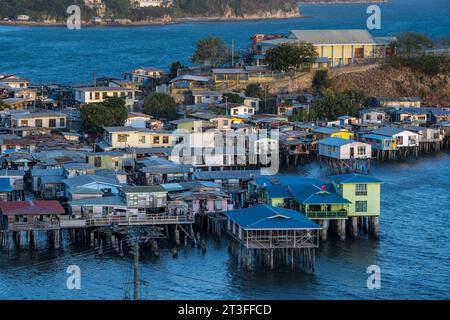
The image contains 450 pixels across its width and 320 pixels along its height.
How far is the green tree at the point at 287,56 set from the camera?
40875 millimetres

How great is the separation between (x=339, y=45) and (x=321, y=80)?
13.7 feet

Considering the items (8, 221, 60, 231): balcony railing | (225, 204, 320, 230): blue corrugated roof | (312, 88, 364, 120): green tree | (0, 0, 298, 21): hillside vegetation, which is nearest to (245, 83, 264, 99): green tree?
(312, 88, 364, 120): green tree

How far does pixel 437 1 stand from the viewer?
175m

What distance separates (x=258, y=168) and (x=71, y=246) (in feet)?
32.5

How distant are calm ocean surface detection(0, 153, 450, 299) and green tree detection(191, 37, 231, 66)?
1027 inches

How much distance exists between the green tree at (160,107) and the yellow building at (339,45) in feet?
29.9

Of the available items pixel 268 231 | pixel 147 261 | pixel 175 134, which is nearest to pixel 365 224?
pixel 268 231

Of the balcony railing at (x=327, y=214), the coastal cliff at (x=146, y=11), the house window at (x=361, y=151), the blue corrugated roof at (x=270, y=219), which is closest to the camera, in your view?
the blue corrugated roof at (x=270, y=219)

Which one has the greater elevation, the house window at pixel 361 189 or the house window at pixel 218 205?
the house window at pixel 361 189

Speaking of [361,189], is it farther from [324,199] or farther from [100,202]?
[100,202]

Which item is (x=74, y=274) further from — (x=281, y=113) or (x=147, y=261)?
(x=281, y=113)

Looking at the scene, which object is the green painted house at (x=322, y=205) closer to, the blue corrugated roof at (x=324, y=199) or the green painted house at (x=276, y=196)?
the blue corrugated roof at (x=324, y=199)

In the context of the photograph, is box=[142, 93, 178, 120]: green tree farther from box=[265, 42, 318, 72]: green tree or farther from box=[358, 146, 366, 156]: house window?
box=[358, 146, 366, 156]: house window

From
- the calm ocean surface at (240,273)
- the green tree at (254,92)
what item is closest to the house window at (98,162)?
the calm ocean surface at (240,273)
